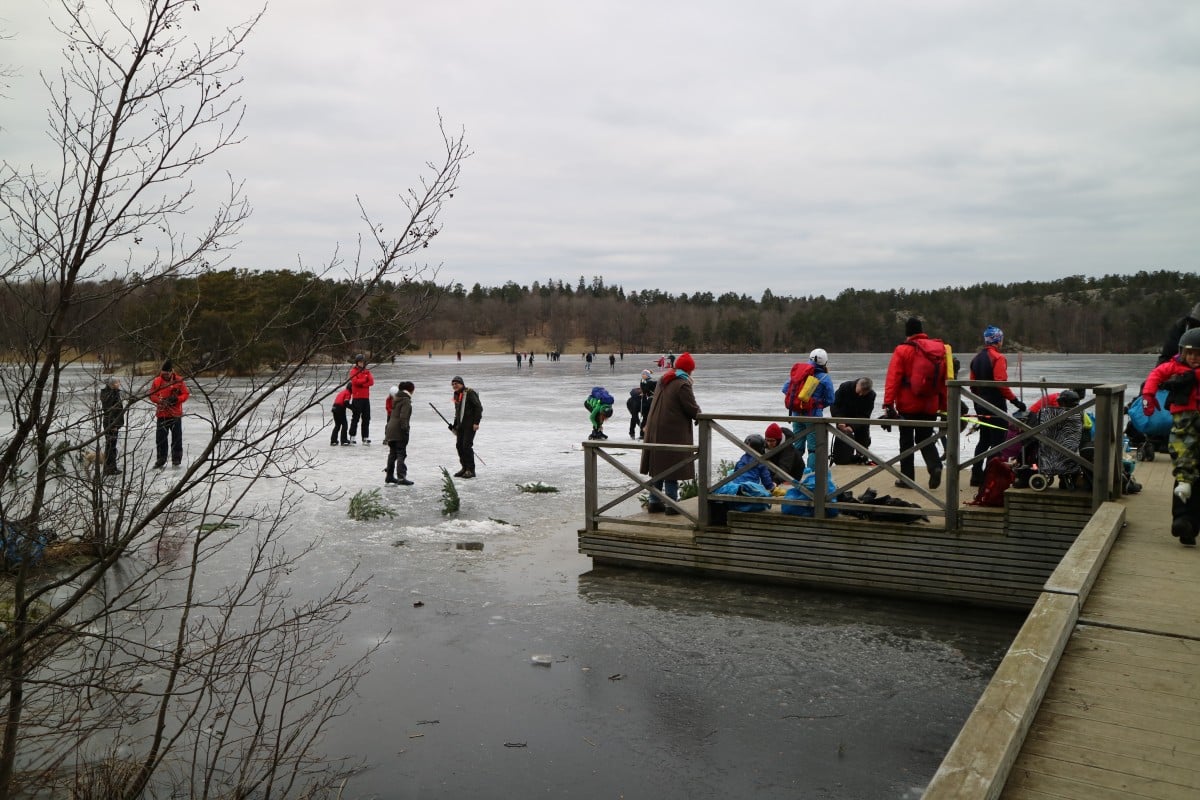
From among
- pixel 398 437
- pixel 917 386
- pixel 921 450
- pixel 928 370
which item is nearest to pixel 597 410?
pixel 398 437

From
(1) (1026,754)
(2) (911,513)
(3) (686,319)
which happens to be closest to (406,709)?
(1) (1026,754)

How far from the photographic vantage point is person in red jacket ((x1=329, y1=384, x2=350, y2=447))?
1828cm

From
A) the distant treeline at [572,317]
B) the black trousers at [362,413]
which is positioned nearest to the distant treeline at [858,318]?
the distant treeline at [572,317]

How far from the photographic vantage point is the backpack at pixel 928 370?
31.4ft

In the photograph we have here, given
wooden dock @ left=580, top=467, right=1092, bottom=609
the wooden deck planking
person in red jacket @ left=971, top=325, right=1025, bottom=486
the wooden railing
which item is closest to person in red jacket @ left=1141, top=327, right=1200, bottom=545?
the wooden deck planking

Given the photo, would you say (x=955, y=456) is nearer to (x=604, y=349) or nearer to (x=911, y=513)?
A: (x=911, y=513)

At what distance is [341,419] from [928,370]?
40.8ft

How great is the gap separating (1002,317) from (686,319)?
55.5 meters

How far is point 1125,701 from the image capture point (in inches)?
151

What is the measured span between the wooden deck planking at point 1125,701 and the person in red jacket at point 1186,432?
55cm

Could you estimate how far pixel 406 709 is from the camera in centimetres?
609

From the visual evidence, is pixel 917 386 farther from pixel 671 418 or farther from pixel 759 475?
pixel 671 418

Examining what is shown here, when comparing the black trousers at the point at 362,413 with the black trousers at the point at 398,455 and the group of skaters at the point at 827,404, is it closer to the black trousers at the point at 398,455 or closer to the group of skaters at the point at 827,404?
the black trousers at the point at 398,455

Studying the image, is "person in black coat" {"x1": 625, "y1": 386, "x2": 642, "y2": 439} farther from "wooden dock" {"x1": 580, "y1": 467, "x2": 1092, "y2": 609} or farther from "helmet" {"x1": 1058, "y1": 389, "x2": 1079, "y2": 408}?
"helmet" {"x1": 1058, "y1": 389, "x2": 1079, "y2": 408}
